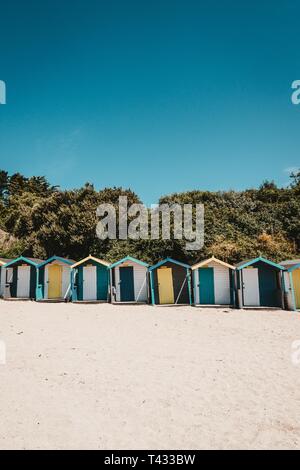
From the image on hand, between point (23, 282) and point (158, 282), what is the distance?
8.82 meters

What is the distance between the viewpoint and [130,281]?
17438 mm

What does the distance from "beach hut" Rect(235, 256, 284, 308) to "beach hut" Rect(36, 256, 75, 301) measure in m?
10.1

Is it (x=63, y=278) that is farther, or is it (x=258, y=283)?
(x=63, y=278)

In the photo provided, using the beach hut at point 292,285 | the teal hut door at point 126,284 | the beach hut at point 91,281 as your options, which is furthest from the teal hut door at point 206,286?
the beach hut at point 91,281

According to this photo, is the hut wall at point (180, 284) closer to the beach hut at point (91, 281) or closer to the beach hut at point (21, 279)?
the beach hut at point (91, 281)

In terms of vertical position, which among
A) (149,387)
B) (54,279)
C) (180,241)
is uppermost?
(180,241)

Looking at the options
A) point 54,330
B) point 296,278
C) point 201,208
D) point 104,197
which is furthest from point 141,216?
point 54,330

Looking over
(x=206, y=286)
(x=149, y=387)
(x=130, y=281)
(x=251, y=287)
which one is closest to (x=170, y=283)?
(x=206, y=286)

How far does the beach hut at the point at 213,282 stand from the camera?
16.0 meters

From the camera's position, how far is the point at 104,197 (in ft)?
86.5

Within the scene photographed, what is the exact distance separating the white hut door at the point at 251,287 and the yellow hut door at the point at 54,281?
36.2 feet

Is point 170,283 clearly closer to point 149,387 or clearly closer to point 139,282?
point 139,282

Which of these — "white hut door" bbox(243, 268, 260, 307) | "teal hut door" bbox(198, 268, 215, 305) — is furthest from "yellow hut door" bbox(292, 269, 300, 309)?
"teal hut door" bbox(198, 268, 215, 305)

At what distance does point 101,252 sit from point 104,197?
202 inches
